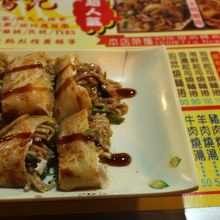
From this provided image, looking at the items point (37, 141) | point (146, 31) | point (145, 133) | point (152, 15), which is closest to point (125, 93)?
point (145, 133)

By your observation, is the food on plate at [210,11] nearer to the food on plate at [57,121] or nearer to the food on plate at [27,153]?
the food on plate at [57,121]

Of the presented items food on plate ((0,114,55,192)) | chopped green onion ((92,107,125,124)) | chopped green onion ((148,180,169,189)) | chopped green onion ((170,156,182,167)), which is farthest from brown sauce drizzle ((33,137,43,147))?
chopped green onion ((170,156,182,167))

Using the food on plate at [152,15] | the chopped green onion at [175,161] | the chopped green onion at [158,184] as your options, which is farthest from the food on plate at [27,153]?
the food on plate at [152,15]

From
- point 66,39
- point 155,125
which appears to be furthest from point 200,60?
point 66,39

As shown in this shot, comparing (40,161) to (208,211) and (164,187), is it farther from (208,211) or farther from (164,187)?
(208,211)

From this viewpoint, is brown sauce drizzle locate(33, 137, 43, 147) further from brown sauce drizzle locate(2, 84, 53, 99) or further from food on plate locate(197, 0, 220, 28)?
food on plate locate(197, 0, 220, 28)

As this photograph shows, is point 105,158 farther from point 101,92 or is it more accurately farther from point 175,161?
point 101,92
